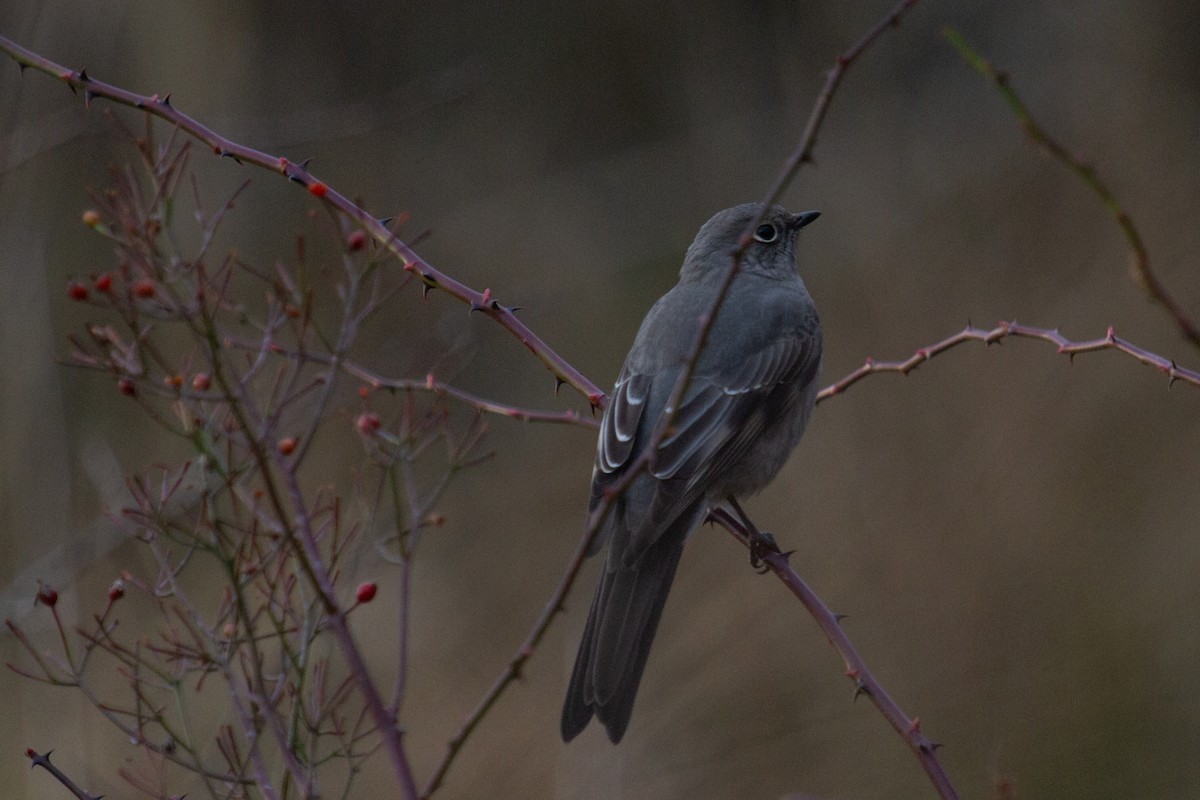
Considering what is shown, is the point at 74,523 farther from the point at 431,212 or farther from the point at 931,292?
the point at 931,292

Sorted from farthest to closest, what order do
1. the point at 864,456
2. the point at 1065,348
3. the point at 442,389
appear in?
the point at 864,456 → the point at 1065,348 → the point at 442,389

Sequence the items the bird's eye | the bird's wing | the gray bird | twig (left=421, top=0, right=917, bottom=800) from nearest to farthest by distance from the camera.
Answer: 1. twig (left=421, top=0, right=917, bottom=800)
2. the gray bird
3. the bird's wing
4. the bird's eye

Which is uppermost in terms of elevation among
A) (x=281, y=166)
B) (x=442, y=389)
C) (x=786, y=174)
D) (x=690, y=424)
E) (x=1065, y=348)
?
(x=690, y=424)

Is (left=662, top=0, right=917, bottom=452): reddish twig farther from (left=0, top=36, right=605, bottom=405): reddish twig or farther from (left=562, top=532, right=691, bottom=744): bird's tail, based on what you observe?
(left=562, top=532, right=691, bottom=744): bird's tail

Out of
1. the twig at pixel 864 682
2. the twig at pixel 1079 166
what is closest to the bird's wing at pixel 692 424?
the twig at pixel 864 682

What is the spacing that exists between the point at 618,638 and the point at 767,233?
220cm

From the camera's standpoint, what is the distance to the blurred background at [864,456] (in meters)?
6.79

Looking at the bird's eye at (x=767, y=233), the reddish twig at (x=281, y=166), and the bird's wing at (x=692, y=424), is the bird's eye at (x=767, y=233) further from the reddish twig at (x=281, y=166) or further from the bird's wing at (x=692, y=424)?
the reddish twig at (x=281, y=166)

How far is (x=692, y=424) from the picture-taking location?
4.36 meters

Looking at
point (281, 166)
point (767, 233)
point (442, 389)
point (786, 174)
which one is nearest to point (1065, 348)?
point (786, 174)

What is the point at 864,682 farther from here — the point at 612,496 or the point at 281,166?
the point at 281,166

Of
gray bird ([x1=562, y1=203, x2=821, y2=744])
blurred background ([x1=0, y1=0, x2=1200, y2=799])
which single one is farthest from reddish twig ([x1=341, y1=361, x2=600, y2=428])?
blurred background ([x1=0, y1=0, x2=1200, y2=799])

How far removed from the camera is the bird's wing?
13.4 ft

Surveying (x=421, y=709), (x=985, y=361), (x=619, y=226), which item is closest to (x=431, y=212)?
(x=619, y=226)
